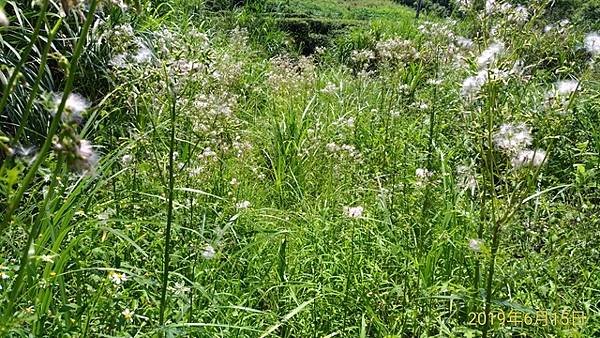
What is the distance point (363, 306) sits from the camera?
6.59 ft

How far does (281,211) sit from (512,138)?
1185mm

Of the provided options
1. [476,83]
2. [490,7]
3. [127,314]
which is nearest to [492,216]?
[476,83]

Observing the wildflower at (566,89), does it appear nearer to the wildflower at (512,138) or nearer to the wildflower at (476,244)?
the wildflower at (512,138)

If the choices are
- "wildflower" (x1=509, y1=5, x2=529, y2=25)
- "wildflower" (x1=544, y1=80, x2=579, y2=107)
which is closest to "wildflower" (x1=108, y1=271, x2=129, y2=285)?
"wildflower" (x1=544, y1=80, x2=579, y2=107)

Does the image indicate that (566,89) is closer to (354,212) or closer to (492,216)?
(492,216)

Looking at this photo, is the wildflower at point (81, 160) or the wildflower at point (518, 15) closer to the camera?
the wildflower at point (81, 160)

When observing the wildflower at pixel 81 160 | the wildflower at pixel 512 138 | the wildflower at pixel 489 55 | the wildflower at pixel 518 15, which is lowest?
the wildflower at pixel 512 138

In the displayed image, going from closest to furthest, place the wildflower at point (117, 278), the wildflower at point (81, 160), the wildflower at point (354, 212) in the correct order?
the wildflower at point (81, 160) < the wildflower at point (117, 278) < the wildflower at point (354, 212)

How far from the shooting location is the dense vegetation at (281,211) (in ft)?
5.11

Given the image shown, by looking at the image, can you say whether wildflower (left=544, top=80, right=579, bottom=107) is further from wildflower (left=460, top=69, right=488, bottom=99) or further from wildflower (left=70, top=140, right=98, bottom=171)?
wildflower (left=70, top=140, right=98, bottom=171)

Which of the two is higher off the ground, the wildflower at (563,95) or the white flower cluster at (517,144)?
the wildflower at (563,95)

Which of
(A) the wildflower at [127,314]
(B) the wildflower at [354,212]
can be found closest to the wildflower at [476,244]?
(B) the wildflower at [354,212]

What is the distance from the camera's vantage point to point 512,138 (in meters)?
1.69

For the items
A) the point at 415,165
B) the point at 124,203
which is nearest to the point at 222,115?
the point at 124,203
